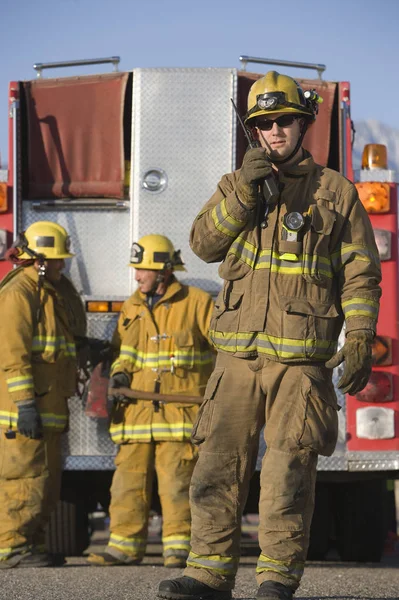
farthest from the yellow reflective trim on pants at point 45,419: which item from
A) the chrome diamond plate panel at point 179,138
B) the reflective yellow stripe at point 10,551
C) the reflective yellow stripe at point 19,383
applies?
the chrome diamond plate panel at point 179,138

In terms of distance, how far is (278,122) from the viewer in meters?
4.85

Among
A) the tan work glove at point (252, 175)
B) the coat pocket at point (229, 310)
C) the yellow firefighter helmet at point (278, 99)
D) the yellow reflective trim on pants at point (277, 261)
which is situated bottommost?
the coat pocket at point (229, 310)

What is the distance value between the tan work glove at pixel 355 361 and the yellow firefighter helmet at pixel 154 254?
2.66 meters

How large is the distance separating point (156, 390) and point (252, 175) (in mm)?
2839

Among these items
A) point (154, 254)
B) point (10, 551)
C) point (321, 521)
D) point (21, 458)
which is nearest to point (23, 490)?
point (21, 458)

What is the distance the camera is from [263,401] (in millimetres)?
4762

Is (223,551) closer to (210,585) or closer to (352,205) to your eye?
(210,585)

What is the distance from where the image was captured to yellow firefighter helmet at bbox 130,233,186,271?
23.5ft

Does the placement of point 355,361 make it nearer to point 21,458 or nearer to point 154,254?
point 154,254

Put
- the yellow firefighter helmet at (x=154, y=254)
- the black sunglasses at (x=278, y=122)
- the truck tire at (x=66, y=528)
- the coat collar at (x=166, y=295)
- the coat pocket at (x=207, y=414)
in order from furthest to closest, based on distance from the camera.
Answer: the truck tire at (x=66, y=528)
the coat collar at (x=166, y=295)
the yellow firefighter helmet at (x=154, y=254)
the black sunglasses at (x=278, y=122)
the coat pocket at (x=207, y=414)

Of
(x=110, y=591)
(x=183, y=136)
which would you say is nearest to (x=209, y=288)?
(x=183, y=136)

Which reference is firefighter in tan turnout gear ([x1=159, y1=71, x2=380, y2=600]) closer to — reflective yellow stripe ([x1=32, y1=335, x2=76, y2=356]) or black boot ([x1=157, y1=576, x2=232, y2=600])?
black boot ([x1=157, y1=576, x2=232, y2=600])

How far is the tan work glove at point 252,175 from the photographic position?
4.57 m

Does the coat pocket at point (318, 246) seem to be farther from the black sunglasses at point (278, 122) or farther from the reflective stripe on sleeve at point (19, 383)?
the reflective stripe on sleeve at point (19, 383)
